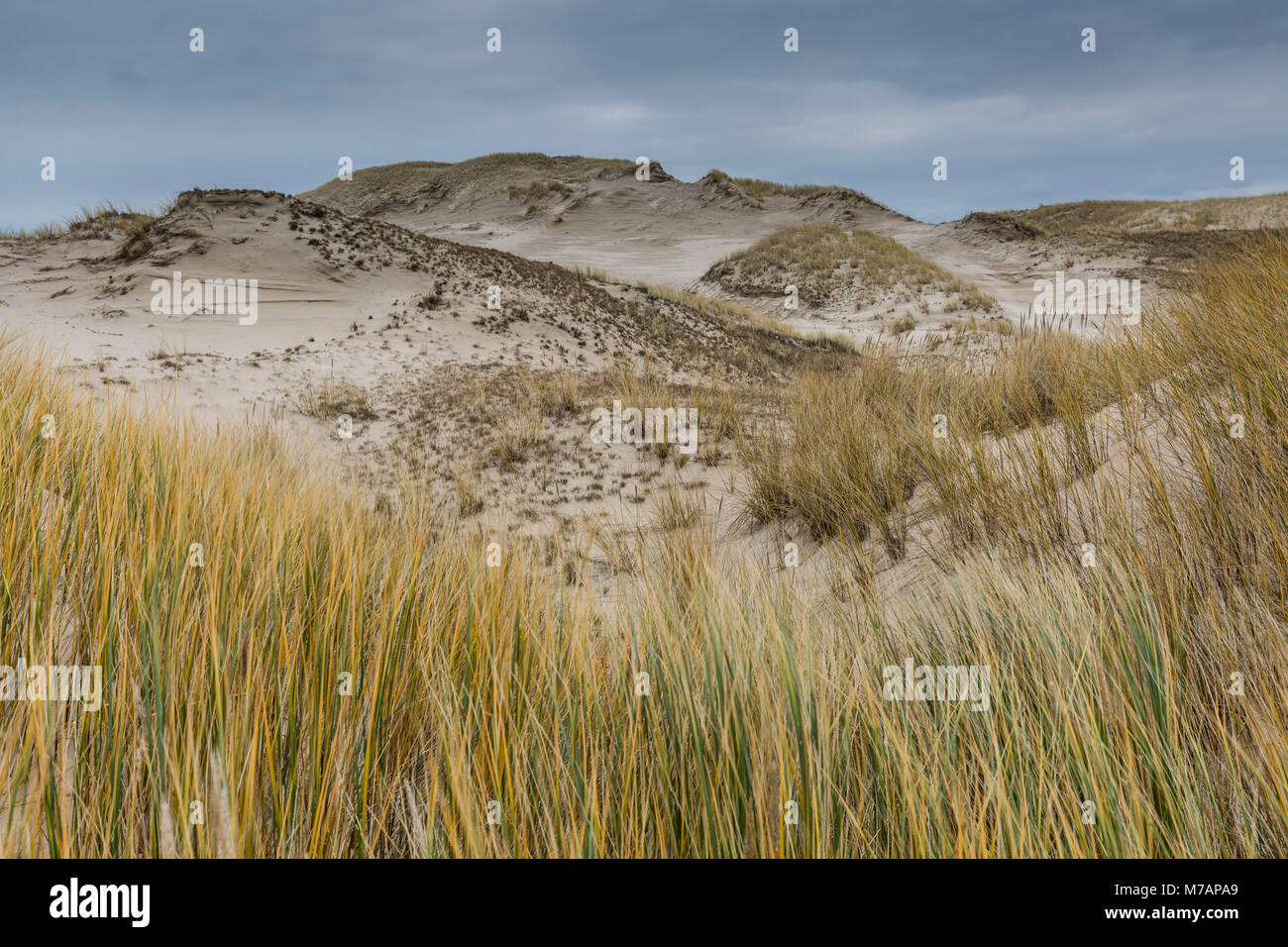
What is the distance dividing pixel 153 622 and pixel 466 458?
213 inches

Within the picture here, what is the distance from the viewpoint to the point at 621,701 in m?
1.76

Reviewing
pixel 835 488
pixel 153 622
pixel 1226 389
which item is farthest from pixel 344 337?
pixel 1226 389

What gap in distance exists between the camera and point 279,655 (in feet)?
5.37
